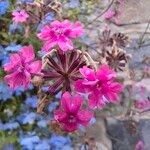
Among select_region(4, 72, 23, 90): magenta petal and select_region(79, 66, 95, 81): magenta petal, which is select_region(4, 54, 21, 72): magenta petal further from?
select_region(79, 66, 95, 81): magenta petal

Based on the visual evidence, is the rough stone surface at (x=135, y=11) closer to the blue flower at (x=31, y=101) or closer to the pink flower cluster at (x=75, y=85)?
the blue flower at (x=31, y=101)

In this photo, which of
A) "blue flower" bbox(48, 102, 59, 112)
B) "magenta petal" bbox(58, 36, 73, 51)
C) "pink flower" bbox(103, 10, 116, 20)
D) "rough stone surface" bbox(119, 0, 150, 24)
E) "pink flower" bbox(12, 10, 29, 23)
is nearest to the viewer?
"magenta petal" bbox(58, 36, 73, 51)

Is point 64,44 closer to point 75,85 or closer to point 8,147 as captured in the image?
point 75,85

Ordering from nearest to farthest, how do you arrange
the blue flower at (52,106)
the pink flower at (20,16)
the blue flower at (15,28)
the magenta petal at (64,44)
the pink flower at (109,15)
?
the magenta petal at (64,44)
the pink flower at (20,16)
the blue flower at (52,106)
the blue flower at (15,28)
the pink flower at (109,15)

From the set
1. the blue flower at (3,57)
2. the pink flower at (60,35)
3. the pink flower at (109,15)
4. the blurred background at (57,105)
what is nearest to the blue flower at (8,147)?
the blurred background at (57,105)

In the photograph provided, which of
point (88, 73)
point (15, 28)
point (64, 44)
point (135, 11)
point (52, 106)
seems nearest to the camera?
point (88, 73)

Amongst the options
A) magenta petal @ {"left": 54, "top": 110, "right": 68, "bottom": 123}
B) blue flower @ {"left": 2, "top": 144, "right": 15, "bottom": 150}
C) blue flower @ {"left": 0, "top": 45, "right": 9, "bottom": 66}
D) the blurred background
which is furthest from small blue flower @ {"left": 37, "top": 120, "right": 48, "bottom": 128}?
magenta petal @ {"left": 54, "top": 110, "right": 68, "bottom": 123}

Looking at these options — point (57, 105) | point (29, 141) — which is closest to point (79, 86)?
point (29, 141)
